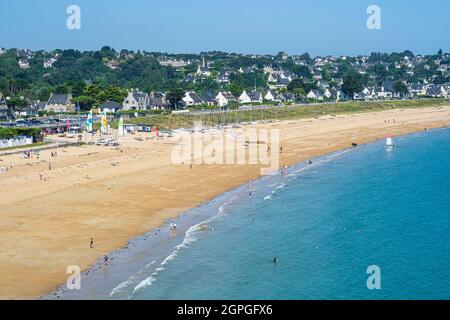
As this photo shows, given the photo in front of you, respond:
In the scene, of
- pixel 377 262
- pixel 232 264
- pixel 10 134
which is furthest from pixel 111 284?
pixel 10 134

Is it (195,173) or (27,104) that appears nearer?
(195,173)

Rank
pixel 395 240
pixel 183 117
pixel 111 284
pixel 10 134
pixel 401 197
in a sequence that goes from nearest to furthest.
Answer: pixel 111 284
pixel 395 240
pixel 401 197
pixel 10 134
pixel 183 117

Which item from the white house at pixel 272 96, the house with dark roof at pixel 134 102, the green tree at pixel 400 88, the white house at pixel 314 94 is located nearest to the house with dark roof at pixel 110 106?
the house with dark roof at pixel 134 102

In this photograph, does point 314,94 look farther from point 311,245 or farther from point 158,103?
point 311,245

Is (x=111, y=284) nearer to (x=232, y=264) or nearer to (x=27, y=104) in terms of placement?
(x=232, y=264)

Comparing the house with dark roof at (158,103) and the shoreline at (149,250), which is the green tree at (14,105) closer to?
the house with dark roof at (158,103)

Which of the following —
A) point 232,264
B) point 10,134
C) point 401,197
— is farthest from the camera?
point 10,134

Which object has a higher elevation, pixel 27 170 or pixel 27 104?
pixel 27 104
